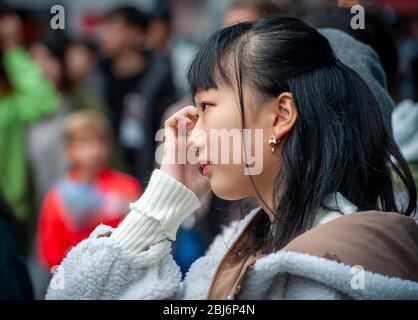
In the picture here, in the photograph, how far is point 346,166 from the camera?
232 cm

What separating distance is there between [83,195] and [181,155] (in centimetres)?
255

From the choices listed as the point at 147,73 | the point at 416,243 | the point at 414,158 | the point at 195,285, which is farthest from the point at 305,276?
the point at 147,73

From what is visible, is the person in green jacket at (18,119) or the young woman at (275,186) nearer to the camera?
the young woman at (275,186)

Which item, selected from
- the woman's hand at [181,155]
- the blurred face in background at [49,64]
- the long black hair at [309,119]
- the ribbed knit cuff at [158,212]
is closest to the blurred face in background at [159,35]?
the blurred face in background at [49,64]

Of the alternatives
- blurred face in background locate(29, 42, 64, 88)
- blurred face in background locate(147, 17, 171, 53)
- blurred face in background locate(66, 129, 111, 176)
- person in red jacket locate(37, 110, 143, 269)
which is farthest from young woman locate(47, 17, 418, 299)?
blurred face in background locate(147, 17, 171, 53)

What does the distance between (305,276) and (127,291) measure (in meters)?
0.56

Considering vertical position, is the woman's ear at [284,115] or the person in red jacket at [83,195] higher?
the woman's ear at [284,115]

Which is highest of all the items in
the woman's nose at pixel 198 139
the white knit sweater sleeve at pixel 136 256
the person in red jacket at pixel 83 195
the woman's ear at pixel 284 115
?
the woman's ear at pixel 284 115

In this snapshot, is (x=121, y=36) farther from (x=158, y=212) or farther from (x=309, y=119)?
(x=309, y=119)

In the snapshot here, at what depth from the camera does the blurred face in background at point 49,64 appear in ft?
22.8

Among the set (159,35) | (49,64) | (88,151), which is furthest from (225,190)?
(159,35)

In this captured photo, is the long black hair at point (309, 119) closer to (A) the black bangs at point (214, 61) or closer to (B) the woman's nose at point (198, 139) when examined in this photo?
(A) the black bangs at point (214, 61)

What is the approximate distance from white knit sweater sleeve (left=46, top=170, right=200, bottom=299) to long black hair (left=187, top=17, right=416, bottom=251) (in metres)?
0.27

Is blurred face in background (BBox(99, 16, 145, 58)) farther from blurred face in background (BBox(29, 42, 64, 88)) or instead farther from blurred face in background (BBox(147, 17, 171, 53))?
blurred face in background (BBox(29, 42, 64, 88))
